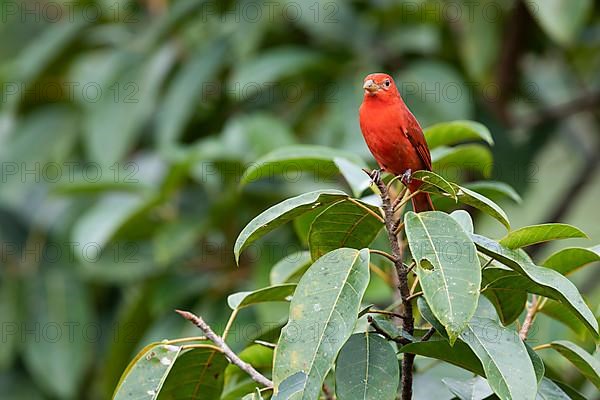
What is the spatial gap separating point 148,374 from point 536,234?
0.61 metres

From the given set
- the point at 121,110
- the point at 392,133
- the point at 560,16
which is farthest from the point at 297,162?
the point at 121,110

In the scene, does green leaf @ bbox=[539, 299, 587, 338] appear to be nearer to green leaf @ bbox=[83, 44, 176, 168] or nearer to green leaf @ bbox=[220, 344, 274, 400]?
green leaf @ bbox=[220, 344, 274, 400]

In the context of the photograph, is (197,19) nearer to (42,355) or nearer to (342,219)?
(42,355)

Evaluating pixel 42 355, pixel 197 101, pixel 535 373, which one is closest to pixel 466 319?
pixel 535 373

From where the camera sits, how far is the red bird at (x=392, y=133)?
6.72 feet

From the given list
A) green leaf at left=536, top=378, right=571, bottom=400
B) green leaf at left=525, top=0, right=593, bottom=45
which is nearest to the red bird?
green leaf at left=536, top=378, right=571, bottom=400

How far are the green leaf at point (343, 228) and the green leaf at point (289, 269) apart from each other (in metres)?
0.29

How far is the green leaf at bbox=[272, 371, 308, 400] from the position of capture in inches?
48.5

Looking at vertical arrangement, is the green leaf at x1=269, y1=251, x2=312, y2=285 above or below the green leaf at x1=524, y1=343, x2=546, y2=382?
below

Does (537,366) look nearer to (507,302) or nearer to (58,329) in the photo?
(507,302)

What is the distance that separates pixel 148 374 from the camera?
1369mm

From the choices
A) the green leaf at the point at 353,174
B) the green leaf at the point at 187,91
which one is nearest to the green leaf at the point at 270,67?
the green leaf at the point at 187,91

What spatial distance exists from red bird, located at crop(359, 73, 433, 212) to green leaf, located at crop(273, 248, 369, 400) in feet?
2.51

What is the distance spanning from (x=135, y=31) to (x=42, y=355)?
1.61 metres
